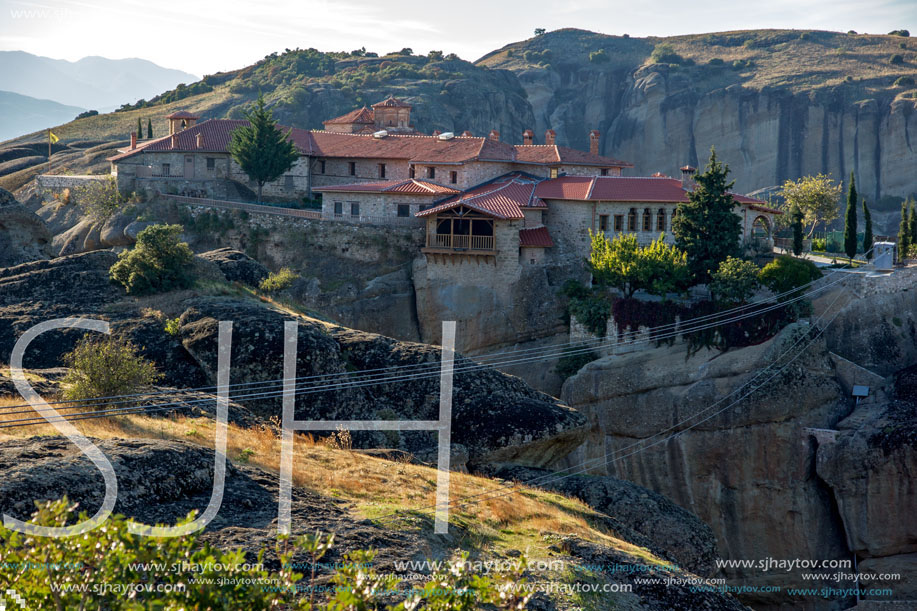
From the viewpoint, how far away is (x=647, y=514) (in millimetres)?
22500

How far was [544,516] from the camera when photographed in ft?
60.5

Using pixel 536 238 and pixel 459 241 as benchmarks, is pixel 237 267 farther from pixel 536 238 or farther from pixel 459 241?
pixel 536 238

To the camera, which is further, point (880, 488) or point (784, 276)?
point (784, 276)

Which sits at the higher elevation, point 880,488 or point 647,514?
point 647,514

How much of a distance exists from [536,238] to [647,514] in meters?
26.9

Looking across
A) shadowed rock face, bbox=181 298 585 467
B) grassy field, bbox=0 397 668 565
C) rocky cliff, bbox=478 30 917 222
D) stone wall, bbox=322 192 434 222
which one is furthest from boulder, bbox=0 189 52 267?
rocky cliff, bbox=478 30 917 222

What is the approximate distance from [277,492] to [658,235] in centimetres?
3639

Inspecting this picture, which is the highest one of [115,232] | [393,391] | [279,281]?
[115,232]

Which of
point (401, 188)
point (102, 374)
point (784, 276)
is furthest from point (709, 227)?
point (102, 374)

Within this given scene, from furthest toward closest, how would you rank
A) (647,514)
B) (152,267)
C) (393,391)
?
(152,267) < (393,391) < (647,514)

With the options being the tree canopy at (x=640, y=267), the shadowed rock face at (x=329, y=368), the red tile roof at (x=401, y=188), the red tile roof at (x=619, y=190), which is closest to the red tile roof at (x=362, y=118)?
the red tile roof at (x=401, y=188)

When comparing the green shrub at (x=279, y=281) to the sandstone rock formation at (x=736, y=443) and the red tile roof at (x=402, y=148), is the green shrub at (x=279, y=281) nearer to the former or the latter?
the red tile roof at (x=402, y=148)

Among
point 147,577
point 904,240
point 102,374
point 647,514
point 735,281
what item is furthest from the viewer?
point 904,240

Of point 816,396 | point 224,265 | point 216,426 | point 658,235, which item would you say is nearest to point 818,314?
point 816,396
